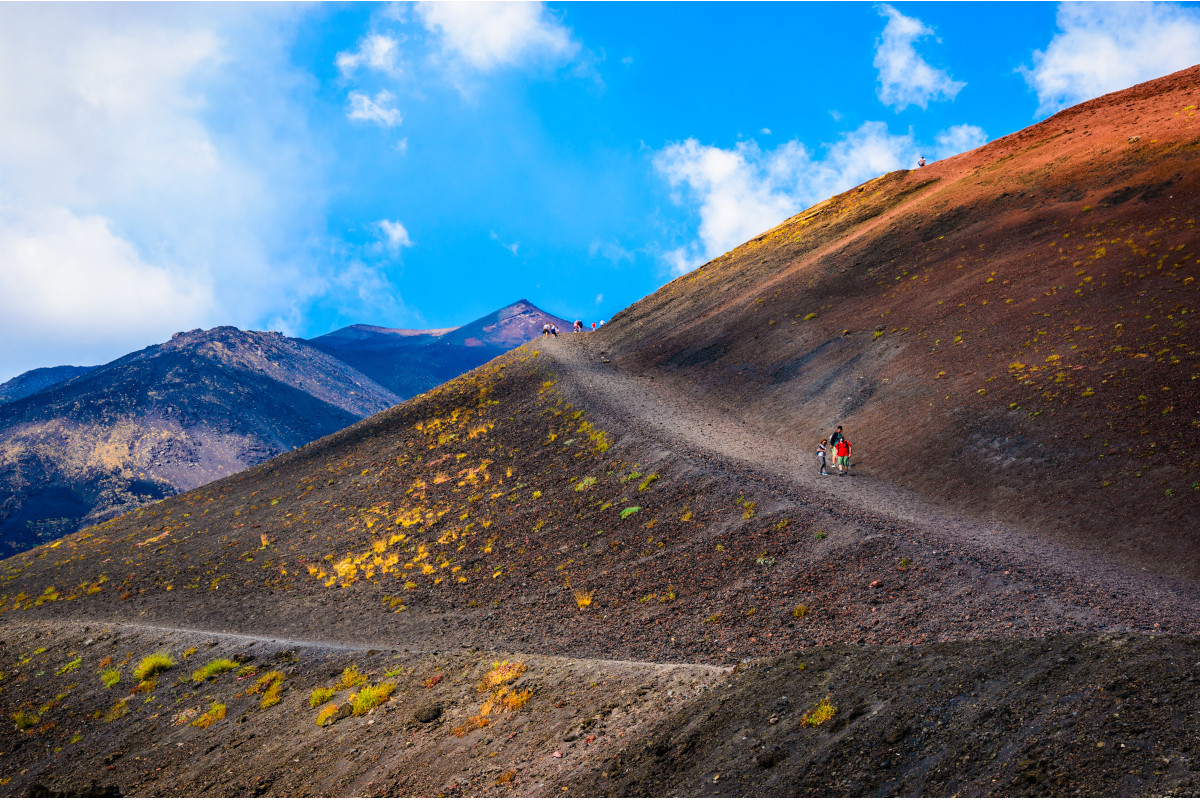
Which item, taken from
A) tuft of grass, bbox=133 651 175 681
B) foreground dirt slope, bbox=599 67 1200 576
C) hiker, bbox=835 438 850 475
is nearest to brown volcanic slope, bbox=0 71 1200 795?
tuft of grass, bbox=133 651 175 681

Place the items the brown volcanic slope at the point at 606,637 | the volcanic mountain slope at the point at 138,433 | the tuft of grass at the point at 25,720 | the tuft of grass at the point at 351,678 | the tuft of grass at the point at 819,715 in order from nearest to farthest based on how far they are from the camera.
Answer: the brown volcanic slope at the point at 606,637
the tuft of grass at the point at 819,715
the tuft of grass at the point at 351,678
the tuft of grass at the point at 25,720
the volcanic mountain slope at the point at 138,433

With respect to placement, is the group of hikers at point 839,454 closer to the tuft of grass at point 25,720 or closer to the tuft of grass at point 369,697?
the tuft of grass at point 369,697

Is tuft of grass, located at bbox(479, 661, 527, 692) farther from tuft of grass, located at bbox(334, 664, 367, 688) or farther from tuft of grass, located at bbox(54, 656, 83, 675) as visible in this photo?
tuft of grass, located at bbox(54, 656, 83, 675)

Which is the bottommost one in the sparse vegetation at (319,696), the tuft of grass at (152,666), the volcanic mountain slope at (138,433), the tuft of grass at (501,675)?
the tuft of grass at (501,675)

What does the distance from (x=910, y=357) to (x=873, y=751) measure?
2926cm

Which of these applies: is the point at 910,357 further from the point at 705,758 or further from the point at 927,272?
the point at 705,758

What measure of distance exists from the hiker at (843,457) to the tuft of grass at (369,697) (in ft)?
Result: 61.5

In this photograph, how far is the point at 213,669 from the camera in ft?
67.6

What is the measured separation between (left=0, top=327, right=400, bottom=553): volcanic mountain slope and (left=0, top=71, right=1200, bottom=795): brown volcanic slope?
122663 mm

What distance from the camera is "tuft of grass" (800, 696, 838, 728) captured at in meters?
9.55

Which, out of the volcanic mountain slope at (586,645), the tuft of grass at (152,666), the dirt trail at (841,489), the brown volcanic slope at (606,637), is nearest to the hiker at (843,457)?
the dirt trail at (841,489)

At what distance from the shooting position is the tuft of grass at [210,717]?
17.6 m

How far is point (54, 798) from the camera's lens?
15.6 meters

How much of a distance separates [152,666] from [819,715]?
888 inches
